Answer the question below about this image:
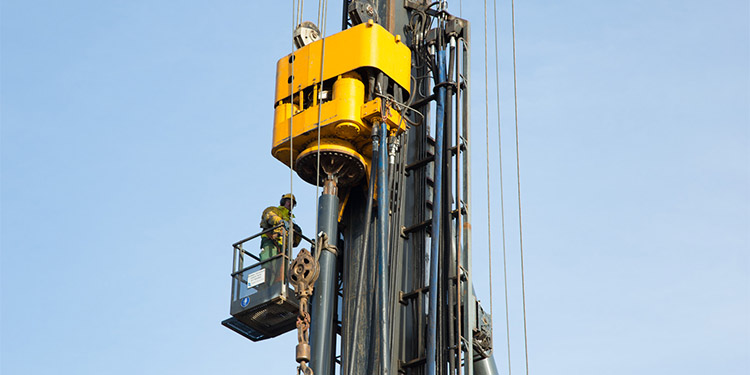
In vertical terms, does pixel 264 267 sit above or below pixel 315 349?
above

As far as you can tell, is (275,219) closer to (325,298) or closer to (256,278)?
(256,278)

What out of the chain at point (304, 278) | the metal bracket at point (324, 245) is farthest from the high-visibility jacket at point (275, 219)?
the chain at point (304, 278)

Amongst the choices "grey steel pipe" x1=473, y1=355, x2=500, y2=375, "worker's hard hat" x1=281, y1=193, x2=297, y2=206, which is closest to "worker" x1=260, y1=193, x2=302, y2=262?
"worker's hard hat" x1=281, y1=193, x2=297, y2=206

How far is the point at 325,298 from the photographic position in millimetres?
15617

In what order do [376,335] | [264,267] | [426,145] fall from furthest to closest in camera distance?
[426,145]
[264,267]
[376,335]

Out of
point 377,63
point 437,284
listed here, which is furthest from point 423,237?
point 377,63

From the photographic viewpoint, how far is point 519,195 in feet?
58.4

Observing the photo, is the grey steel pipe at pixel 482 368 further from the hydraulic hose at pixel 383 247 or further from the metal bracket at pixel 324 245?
the metal bracket at pixel 324 245

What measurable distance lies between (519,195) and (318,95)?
2987 millimetres

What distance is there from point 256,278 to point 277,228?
26.2 inches

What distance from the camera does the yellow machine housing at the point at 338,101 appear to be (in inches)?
647

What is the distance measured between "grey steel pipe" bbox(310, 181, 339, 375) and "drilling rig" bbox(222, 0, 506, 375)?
14mm

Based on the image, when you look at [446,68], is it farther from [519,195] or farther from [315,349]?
[315,349]

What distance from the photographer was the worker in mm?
16641
